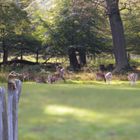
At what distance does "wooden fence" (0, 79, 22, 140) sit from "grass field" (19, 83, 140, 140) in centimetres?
402

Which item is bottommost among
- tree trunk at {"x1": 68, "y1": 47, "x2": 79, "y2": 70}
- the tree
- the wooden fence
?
the wooden fence

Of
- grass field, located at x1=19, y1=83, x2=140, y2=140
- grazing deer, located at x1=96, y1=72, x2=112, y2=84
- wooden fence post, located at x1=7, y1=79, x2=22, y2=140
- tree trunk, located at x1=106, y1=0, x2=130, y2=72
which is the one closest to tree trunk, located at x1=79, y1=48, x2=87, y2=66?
tree trunk, located at x1=106, y1=0, x2=130, y2=72

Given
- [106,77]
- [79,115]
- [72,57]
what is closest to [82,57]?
[72,57]

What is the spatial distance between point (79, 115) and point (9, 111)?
6.35m

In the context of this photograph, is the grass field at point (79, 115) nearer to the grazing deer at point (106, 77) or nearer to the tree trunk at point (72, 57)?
the grazing deer at point (106, 77)

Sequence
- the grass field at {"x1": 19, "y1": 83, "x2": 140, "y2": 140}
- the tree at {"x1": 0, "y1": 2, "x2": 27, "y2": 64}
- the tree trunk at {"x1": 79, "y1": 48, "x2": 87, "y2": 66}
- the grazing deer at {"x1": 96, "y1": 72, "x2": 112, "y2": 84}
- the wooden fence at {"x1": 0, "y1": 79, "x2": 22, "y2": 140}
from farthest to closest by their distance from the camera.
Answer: the tree trunk at {"x1": 79, "y1": 48, "x2": 87, "y2": 66}, the tree at {"x1": 0, "y1": 2, "x2": 27, "y2": 64}, the grazing deer at {"x1": 96, "y1": 72, "x2": 112, "y2": 84}, the grass field at {"x1": 19, "y1": 83, "x2": 140, "y2": 140}, the wooden fence at {"x1": 0, "y1": 79, "x2": 22, "y2": 140}

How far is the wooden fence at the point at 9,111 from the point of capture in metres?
3.83

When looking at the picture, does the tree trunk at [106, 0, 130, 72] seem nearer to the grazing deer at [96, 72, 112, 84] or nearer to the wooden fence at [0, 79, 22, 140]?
the grazing deer at [96, 72, 112, 84]

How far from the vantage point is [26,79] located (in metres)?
21.7

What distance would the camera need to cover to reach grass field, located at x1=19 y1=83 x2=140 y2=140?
8.26 metres

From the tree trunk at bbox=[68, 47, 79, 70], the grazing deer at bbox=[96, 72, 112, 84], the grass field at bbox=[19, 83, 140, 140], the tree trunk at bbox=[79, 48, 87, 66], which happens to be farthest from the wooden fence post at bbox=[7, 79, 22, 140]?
the tree trunk at bbox=[79, 48, 87, 66]

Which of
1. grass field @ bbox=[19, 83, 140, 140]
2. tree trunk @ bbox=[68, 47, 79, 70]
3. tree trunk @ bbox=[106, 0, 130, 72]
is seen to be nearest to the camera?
grass field @ bbox=[19, 83, 140, 140]

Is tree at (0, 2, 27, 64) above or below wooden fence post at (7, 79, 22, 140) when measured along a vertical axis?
above

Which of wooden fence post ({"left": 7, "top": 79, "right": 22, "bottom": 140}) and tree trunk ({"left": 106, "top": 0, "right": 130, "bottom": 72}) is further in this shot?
tree trunk ({"left": 106, "top": 0, "right": 130, "bottom": 72})
